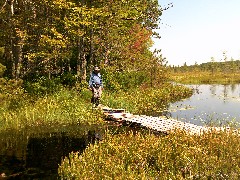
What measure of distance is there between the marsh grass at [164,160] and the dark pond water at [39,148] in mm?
1222

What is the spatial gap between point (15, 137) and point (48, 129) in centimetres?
201

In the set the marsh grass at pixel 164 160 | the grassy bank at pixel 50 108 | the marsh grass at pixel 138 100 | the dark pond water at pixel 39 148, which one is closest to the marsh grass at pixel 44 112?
the grassy bank at pixel 50 108

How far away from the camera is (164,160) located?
818 centimetres

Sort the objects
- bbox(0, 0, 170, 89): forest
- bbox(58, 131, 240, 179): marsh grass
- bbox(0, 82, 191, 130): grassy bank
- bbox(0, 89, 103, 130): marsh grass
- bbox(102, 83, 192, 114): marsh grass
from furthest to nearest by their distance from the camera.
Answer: bbox(0, 0, 170, 89): forest
bbox(102, 83, 192, 114): marsh grass
bbox(0, 82, 191, 130): grassy bank
bbox(0, 89, 103, 130): marsh grass
bbox(58, 131, 240, 179): marsh grass

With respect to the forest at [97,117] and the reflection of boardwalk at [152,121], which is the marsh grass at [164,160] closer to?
the forest at [97,117]

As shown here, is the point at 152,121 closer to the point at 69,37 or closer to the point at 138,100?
the point at 138,100

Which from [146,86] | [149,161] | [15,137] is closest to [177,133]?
[149,161]

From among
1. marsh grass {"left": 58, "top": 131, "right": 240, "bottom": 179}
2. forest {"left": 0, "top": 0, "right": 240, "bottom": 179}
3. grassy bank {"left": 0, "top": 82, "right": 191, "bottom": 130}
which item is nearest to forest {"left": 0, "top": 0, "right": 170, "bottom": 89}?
forest {"left": 0, "top": 0, "right": 240, "bottom": 179}

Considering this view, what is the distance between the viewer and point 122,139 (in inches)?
415

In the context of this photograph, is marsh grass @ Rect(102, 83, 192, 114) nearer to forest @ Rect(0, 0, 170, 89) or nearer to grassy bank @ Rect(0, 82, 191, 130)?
grassy bank @ Rect(0, 82, 191, 130)

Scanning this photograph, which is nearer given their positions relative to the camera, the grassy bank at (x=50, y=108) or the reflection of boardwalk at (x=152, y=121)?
the reflection of boardwalk at (x=152, y=121)

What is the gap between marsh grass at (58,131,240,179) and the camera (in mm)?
7508

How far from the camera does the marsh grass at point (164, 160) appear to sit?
751 centimetres

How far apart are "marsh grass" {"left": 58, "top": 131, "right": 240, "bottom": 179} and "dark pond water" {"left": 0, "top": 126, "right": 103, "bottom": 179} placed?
1222mm
